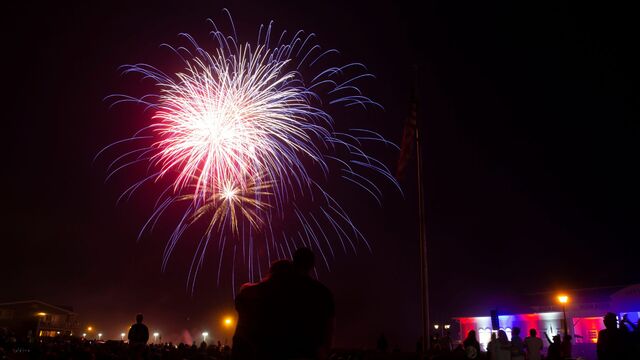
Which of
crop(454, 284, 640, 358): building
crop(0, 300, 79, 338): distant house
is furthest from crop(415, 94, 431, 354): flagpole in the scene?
crop(0, 300, 79, 338): distant house

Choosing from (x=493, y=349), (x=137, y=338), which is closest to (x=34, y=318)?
(x=137, y=338)

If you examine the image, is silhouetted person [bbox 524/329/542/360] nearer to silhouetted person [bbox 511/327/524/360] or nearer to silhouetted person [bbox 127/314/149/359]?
silhouetted person [bbox 511/327/524/360]

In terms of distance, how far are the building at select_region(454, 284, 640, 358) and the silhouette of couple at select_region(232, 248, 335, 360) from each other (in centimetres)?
2765

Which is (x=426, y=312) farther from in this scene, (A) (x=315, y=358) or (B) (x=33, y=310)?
(B) (x=33, y=310)

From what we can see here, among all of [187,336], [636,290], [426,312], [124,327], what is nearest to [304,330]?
[426,312]

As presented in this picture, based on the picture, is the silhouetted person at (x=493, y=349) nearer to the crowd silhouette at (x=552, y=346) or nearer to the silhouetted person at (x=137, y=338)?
the crowd silhouette at (x=552, y=346)

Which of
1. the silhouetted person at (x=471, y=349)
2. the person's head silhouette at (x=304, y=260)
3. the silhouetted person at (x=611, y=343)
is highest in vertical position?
the person's head silhouette at (x=304, y=260)

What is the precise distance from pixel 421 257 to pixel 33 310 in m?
60.4

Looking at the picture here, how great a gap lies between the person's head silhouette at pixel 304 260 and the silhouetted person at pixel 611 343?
604 centimetres

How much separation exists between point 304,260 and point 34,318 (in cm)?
6503

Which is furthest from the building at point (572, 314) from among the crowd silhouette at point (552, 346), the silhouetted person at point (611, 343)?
the silhouetted person at point (611, 343)

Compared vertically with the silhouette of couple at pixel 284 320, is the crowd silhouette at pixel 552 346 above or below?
below

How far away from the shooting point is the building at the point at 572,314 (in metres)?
33.1

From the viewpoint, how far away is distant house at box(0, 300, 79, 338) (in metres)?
57.1
